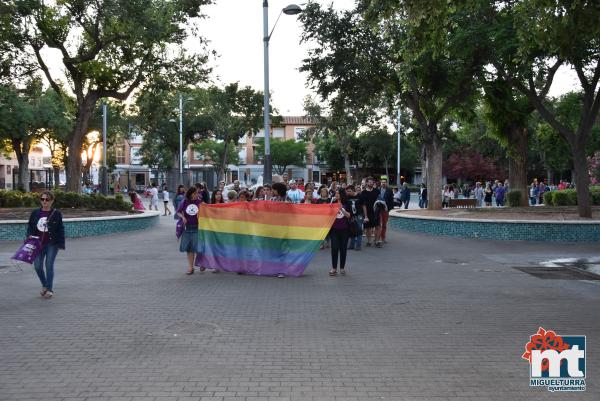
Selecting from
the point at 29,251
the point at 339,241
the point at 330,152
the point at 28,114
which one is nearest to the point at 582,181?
the point at 339,241

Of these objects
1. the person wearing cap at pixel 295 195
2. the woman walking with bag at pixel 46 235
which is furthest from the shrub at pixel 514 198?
the woman walking with bag at pixel 46 235

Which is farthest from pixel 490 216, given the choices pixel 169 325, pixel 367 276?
pixel 169 325

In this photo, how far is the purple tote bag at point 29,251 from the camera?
8586 millimetres

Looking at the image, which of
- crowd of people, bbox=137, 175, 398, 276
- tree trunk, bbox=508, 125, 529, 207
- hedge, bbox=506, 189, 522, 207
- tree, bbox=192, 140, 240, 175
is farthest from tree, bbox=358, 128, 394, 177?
crowd of people, bbox=137, 175, 398, 276

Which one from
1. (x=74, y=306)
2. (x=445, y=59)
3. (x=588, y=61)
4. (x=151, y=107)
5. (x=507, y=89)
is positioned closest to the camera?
(x=74, y=306)

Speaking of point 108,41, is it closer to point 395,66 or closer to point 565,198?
point 395,66

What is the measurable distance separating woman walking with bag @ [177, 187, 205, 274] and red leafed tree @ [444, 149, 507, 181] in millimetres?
53978

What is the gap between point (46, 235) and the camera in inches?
347

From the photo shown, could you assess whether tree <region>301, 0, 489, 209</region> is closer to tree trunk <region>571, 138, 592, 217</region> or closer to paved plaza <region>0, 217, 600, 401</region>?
tree trunk <region>571, 138, 592, 217</region>

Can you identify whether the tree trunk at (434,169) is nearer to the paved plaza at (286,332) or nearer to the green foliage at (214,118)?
the paved plaza at (286,332)

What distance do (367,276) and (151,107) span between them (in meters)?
17.9

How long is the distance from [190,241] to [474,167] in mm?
54636

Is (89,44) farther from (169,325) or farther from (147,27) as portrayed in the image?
(169,325)

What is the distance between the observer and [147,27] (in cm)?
1903
